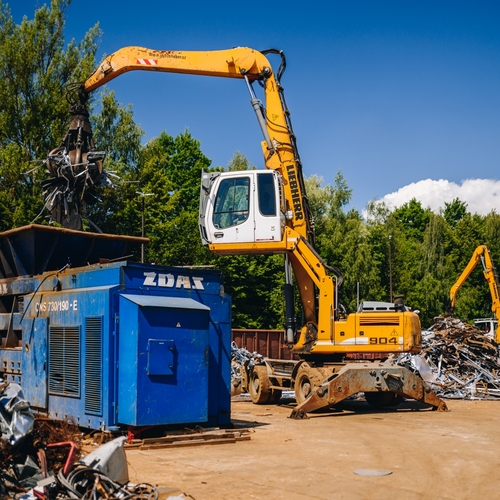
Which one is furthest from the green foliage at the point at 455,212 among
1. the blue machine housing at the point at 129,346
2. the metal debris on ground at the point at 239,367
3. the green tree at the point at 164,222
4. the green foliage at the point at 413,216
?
the blue machine housing at the point at 129,346

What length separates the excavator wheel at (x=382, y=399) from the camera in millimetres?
17000

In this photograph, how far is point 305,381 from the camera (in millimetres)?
16297

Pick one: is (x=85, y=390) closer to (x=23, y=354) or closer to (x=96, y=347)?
(x=96, y=347)

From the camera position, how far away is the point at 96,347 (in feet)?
35.7

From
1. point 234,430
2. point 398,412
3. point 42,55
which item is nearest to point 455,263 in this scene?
point 42,55

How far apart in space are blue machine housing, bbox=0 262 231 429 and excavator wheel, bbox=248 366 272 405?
5830 millimetres

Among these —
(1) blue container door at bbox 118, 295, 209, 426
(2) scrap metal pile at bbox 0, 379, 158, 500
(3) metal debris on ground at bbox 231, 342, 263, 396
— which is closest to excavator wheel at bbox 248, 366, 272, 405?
(3) metal debris on ground at bbox 231, 342, 263, 396

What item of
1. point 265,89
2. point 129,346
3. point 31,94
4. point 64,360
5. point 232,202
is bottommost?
point 64,360

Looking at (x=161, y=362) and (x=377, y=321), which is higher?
(x=377, y=321)

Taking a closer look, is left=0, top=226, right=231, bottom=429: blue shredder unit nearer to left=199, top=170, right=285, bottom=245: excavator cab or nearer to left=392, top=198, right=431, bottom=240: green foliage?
left=199, top=170, right=285, bottom=245: excavator cab

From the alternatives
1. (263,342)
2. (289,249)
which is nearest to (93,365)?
(289,249)

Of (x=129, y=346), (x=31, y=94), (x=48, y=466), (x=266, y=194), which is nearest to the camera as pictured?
(x=48, y=466)

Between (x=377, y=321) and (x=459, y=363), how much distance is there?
24.5ft

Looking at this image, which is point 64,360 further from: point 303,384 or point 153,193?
point 153,193
